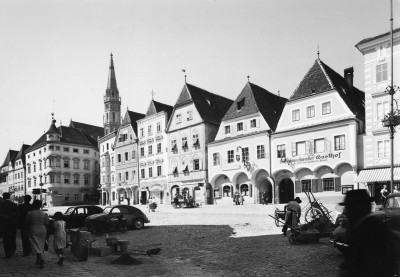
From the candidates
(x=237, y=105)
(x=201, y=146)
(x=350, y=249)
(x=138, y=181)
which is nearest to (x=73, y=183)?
(x=138, y=181)

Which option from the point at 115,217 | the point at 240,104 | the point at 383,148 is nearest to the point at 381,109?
the point at 383,148

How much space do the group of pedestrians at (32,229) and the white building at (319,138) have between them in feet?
90.0

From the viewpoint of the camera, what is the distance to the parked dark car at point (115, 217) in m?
18.9

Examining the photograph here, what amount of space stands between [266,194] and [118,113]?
5907cm

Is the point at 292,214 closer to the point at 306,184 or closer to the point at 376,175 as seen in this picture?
the point at 376,175

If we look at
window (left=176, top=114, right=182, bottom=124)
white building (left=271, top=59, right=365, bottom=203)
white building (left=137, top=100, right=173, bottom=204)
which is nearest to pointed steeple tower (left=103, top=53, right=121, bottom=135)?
white building (left=137, top=100, right=173, bottom=204)

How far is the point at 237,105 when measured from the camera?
4356cm

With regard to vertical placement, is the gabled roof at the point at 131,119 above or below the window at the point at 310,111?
above

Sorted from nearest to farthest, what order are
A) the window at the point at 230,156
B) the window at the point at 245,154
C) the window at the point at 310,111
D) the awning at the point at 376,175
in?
the awning at the point at 376,175 < the window at the point at 310,111 < the window at the point at 245,154 < the window at the point at 230,156

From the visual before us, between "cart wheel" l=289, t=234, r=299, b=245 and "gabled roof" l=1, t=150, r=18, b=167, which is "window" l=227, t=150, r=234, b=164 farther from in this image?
"gabled roof" l=1, t=150, r=18, b=167

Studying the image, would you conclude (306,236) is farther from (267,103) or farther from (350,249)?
(267,103)

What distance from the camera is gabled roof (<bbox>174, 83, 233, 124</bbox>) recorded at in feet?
155

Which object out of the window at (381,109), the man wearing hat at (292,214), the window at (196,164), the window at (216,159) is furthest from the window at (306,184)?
the man wearing hat at (292,214)

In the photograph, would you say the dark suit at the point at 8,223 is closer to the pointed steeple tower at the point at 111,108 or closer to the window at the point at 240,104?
the window at the point at 240,104
